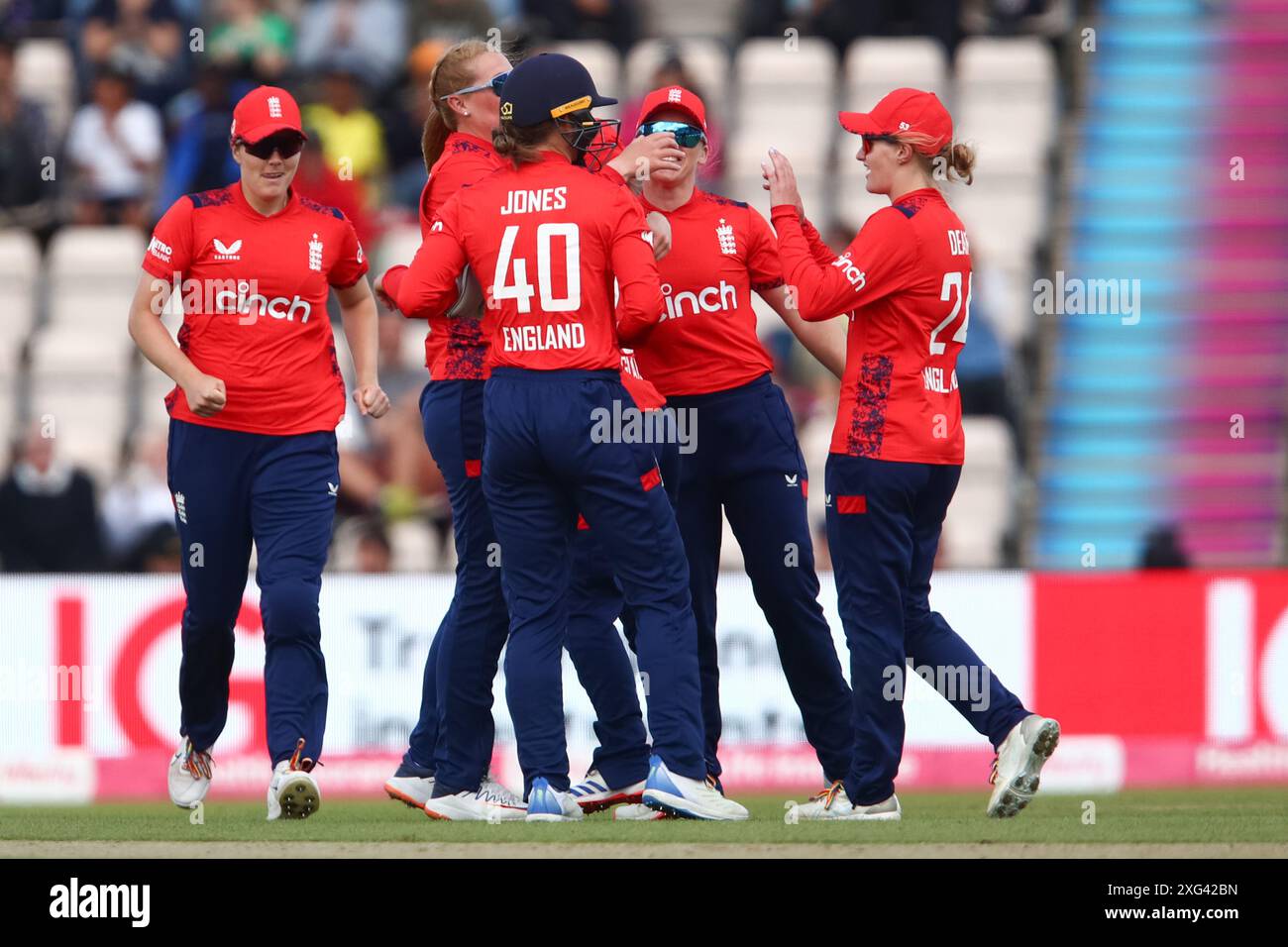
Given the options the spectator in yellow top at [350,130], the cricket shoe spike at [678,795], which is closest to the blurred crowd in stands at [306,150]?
the spectator in yellow top at [350,130]

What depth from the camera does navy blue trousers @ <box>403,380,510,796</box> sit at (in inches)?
317

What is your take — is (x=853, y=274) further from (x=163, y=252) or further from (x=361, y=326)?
(x=163, y=252)

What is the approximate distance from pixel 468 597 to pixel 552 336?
115 centimetres

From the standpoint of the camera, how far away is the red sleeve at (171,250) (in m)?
8.20

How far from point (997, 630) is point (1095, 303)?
422 centimetres

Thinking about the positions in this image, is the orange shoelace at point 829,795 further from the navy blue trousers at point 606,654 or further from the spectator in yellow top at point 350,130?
the spectator in yellow top at point 350,130

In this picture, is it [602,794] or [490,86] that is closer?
[490,86]

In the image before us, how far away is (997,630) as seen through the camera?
12.1m

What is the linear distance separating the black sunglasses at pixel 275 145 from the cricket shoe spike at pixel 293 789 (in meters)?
2.05

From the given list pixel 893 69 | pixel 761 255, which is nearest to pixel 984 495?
pixel 893 69

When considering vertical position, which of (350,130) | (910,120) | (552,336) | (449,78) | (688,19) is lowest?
(552,336)

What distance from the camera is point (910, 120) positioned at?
775 cm
